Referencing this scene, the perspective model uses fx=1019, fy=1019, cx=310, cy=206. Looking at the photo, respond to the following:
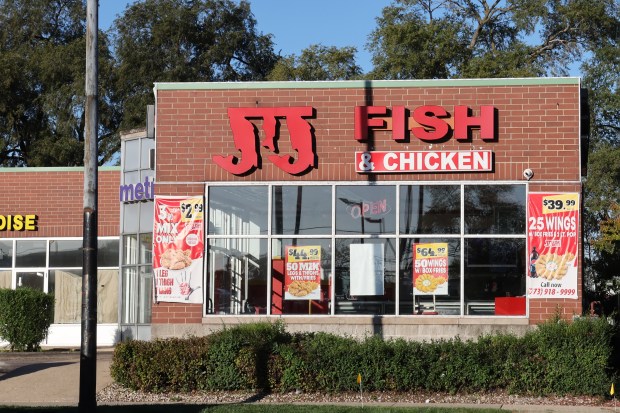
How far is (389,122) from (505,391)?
217 inches

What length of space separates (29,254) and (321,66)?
20770mm

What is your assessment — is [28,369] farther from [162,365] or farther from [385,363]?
[385,363]

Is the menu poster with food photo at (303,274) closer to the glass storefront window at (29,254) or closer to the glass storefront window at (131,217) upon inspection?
the glass storefront window at (131,217)

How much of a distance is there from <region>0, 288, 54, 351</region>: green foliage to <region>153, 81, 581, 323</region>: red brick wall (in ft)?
27.9

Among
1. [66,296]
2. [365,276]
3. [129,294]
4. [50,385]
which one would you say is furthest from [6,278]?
[365,276]

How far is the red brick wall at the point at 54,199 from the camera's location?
98.3ft

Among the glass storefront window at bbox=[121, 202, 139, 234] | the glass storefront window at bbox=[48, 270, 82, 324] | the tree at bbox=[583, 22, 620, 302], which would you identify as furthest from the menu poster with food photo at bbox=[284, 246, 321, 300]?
the tree at bbox=[583, 22, 620, 302]

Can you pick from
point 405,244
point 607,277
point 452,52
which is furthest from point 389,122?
point 452,52

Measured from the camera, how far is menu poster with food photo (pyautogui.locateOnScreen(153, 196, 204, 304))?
62.8 ft

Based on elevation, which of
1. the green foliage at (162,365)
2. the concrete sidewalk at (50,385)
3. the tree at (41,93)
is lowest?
the concrete sidewalk at (50,385)

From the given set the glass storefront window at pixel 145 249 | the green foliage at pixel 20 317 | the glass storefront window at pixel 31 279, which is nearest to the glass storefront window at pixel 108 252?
the glass storefront window at pixel 31 279

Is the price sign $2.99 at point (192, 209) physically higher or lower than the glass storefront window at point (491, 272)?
Result: higher

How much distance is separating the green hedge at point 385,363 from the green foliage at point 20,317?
994 cm

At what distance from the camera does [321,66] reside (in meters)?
47.6
